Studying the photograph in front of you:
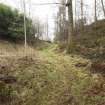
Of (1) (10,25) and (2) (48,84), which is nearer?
(2) (48,84)

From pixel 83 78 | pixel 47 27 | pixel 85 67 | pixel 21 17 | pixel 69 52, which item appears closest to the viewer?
pixel 83 78

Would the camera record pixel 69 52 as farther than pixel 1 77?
Yes

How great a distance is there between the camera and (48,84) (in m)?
7.35

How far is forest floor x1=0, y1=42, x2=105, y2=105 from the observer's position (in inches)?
248

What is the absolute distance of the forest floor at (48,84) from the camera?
6297 mm

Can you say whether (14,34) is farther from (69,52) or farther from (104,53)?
(104,53)

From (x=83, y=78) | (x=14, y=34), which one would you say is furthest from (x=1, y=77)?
(x=14, y=34)

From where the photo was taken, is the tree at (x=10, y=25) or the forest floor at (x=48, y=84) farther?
the tree at (x=10, y=25)

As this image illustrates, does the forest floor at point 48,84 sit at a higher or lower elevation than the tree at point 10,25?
lower

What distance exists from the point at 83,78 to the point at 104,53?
300 cm

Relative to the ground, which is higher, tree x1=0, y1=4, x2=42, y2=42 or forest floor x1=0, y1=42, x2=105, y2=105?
tree x1=0, y1=4, x2=42, y2=42

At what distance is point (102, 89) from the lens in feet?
22.0

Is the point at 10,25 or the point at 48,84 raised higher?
the point at 10,25

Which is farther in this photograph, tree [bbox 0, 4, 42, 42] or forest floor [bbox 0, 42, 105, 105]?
tree [bbox 0, 4, 42, 42]
